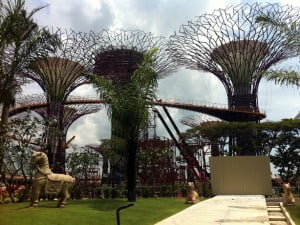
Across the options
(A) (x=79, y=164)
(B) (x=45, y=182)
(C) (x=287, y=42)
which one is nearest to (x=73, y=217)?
(B) (x=45, y=182)

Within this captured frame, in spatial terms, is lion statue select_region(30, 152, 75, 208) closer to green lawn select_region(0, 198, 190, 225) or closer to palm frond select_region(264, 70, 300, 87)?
green lawn select_region(0, 198, 190, 225)

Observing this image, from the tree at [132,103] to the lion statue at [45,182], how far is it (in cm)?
443

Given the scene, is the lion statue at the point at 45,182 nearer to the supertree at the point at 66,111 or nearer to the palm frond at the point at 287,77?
the palm frond at the point at 287,77

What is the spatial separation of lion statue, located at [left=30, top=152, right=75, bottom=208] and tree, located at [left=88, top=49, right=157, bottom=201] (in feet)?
14.5

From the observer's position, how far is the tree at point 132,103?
17.1 m

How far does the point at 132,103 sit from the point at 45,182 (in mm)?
5820

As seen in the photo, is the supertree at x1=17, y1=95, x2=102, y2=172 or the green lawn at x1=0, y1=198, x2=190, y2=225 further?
the supertree at x1=17, y1=95, x2=102, y2=172

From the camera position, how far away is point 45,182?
12664 mm

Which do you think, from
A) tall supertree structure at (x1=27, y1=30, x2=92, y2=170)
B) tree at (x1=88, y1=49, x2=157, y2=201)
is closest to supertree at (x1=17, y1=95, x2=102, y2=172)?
tall supertree structure at (x1=27, y1=30, x2=92, y2=170)

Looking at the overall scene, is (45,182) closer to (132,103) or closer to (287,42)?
(132,103)

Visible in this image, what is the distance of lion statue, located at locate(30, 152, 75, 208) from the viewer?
12.6 metres

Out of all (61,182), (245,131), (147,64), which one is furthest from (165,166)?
(61,182)

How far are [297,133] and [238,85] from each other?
7527 mm

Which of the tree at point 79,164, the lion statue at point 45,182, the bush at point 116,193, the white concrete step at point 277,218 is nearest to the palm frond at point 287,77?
the white concrete step at point 277,218
